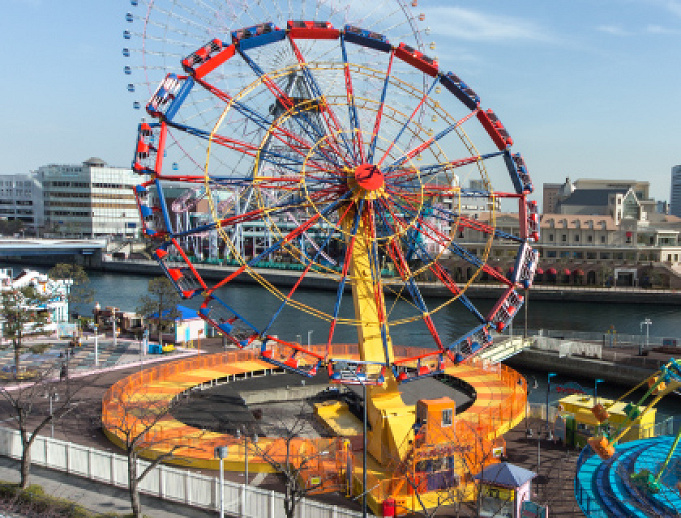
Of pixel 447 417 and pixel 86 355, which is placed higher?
pixel 447 417

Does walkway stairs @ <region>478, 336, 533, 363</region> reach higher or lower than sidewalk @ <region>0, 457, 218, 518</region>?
higher

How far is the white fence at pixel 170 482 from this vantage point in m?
21.5

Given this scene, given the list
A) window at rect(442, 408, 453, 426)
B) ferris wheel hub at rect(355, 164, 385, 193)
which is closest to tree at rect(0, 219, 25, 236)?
ferris wheel hub at rect(355, 164, 385, 193)

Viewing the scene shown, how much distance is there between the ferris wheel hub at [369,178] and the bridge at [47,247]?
4437 inches

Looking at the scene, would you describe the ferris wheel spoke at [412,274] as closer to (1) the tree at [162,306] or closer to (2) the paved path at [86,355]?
(2) the paved path at [86,355]

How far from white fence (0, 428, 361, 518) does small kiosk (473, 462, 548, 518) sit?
431cm

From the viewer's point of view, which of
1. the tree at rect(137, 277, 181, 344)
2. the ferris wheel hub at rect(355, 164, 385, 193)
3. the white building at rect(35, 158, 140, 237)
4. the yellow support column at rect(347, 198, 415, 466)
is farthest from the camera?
the white building at rect(35, 158, 140, 237)

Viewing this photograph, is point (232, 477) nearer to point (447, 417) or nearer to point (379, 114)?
point (447, 417)

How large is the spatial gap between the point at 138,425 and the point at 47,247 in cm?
11141

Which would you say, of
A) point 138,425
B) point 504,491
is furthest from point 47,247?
point 504,491

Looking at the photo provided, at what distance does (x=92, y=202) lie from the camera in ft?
584

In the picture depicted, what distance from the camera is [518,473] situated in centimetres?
2172

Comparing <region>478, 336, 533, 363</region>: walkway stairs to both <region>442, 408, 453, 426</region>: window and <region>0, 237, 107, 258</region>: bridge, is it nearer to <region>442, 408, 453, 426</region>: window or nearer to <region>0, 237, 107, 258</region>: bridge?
<region>442, 408, 453, 426</region>: window

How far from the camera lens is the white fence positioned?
2150 cm
